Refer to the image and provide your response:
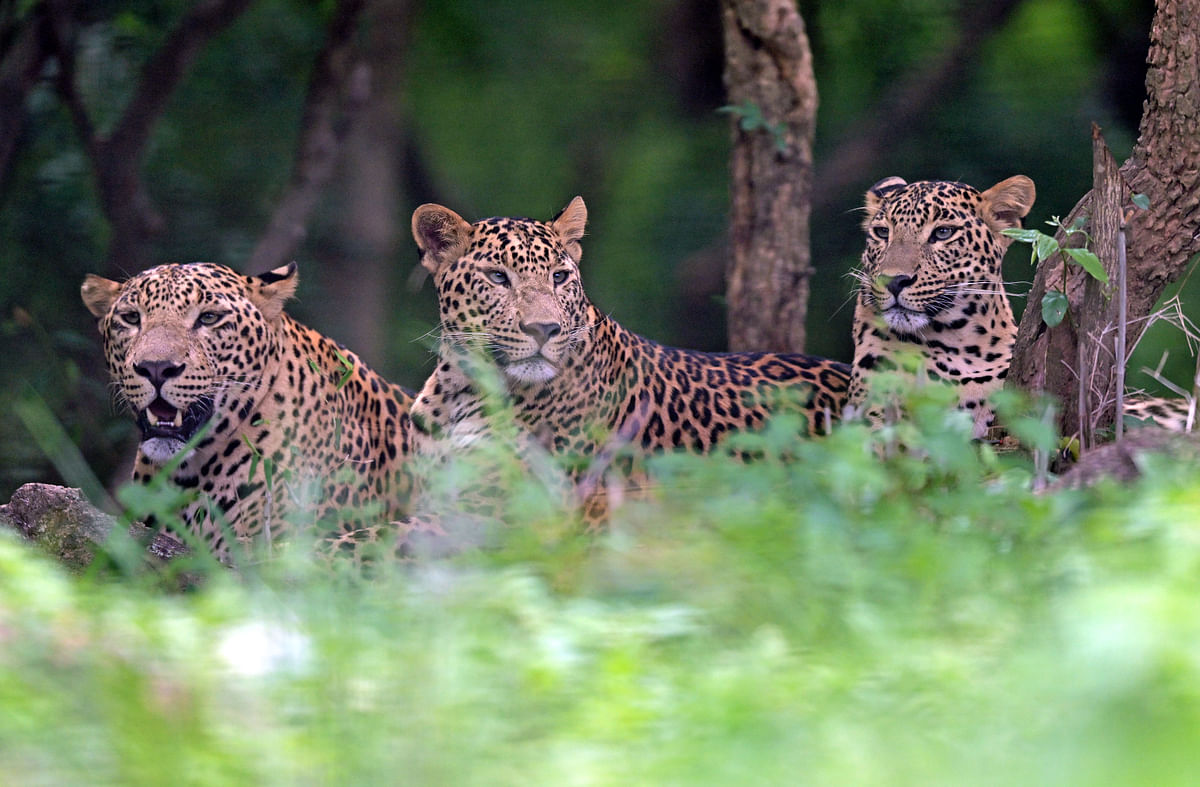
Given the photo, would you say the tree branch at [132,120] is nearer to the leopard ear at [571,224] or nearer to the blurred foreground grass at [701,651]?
the leopard ear at [571,224]

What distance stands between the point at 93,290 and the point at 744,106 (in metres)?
3.55

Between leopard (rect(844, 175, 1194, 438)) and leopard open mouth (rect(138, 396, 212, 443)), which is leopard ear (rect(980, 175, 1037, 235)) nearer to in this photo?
leopard (rect(844, 175, 1194, 438))

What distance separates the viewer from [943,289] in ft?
19.6

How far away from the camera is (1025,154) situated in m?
10.9

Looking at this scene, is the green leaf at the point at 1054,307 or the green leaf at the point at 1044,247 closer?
the green leaf at the point at 1044,247

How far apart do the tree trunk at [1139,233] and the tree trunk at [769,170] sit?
8.16ft

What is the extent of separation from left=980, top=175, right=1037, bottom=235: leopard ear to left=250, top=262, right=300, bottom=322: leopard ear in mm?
2889

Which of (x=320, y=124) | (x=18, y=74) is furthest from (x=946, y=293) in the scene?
(x=18, y=74)

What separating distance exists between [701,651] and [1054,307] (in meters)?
2.58

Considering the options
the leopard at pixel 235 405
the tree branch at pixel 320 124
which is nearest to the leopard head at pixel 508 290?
the leopard at pixel 235 405

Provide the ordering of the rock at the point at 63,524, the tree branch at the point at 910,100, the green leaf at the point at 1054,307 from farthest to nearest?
1. the tree branch at the point at 910,100
2. the rock at the point at 63,524
3. the green leaf at the point at 1054,307

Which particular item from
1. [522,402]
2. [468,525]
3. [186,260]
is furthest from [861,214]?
[468,525]

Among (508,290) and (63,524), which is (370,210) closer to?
(508,290)

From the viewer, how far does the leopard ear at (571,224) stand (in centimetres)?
629
